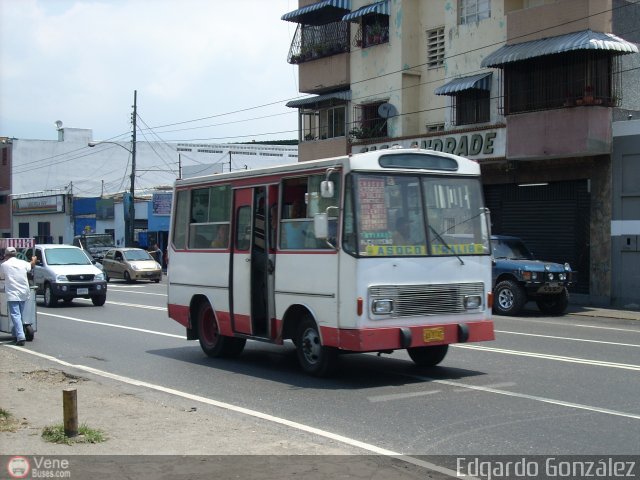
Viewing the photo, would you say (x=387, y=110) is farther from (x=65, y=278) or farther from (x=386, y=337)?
(x=386, y=337)

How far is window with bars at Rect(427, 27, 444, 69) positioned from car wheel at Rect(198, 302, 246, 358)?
20517 mm

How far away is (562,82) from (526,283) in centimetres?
721

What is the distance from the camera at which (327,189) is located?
10359 mm

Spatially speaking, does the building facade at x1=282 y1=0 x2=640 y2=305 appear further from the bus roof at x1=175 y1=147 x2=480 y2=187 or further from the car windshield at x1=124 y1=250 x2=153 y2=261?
the bus roof at x1=175 y1=147 x2=480 y2=187

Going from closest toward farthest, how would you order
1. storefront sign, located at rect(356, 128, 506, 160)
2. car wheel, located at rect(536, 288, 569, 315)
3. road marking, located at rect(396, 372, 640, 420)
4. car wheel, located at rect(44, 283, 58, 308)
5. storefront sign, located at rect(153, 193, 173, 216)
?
road marking, located at rect(396, 372, 640, 420) → car wheel, located at rect(536, 288, 569, 315) → car wheel, located at rect(44, 283, 58, 308) → storefront sign, located at rect(356, 128, 506, 160) → storefront sign, located at rect(153, 193, 173, 216)

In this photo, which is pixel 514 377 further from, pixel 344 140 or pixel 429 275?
pixel 344 140

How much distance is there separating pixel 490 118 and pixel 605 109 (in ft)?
17.3

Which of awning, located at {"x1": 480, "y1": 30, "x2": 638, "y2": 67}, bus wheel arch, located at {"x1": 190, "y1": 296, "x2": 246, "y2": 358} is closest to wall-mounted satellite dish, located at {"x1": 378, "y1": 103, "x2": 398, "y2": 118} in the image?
awning, located at {"x1": 480, "y1": 30, "x2": 638, "y2": 67}

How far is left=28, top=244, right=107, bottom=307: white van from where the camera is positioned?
951 inches

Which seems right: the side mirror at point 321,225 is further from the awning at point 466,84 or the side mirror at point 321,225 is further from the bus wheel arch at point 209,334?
the awning at point 466,84

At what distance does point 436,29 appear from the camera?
1262 inches

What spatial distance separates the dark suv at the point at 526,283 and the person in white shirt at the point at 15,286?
462 inches

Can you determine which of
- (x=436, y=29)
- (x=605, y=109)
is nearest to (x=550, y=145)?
(x=605, y=109)

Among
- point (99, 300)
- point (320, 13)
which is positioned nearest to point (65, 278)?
point (99, 300)
